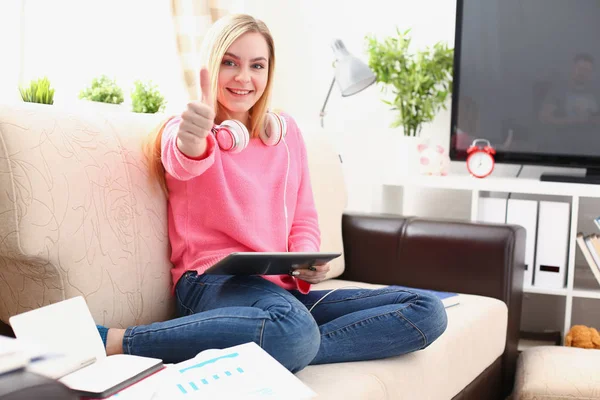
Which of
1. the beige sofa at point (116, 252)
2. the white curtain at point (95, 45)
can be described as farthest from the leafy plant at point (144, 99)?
the beige sofa at point (116, 252)

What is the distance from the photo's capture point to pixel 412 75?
2924mm

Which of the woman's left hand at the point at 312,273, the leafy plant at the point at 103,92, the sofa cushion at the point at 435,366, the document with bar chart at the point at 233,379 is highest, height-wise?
the leafy plant at the point at 103,92

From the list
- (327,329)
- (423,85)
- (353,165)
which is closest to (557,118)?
(423,85)

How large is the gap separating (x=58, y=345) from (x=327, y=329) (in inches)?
22.8

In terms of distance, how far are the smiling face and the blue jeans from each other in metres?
0.42

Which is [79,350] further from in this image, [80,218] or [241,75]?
[241,75]

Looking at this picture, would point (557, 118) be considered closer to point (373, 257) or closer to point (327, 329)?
point (373, 257)

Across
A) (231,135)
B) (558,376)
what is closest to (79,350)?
(231,135)

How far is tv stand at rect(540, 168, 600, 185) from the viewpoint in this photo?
2623mm

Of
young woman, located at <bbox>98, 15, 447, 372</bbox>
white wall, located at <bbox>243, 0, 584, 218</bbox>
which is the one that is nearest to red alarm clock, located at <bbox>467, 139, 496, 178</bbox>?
white wall, located at <bbox>243, 0, 584, 218</bbox>

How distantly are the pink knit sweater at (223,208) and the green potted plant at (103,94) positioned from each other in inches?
30.4

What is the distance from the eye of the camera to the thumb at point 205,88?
145 centimetres

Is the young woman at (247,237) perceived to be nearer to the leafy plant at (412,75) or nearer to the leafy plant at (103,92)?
the leafy plant at (103,92)

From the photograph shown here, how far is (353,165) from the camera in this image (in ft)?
11.0
